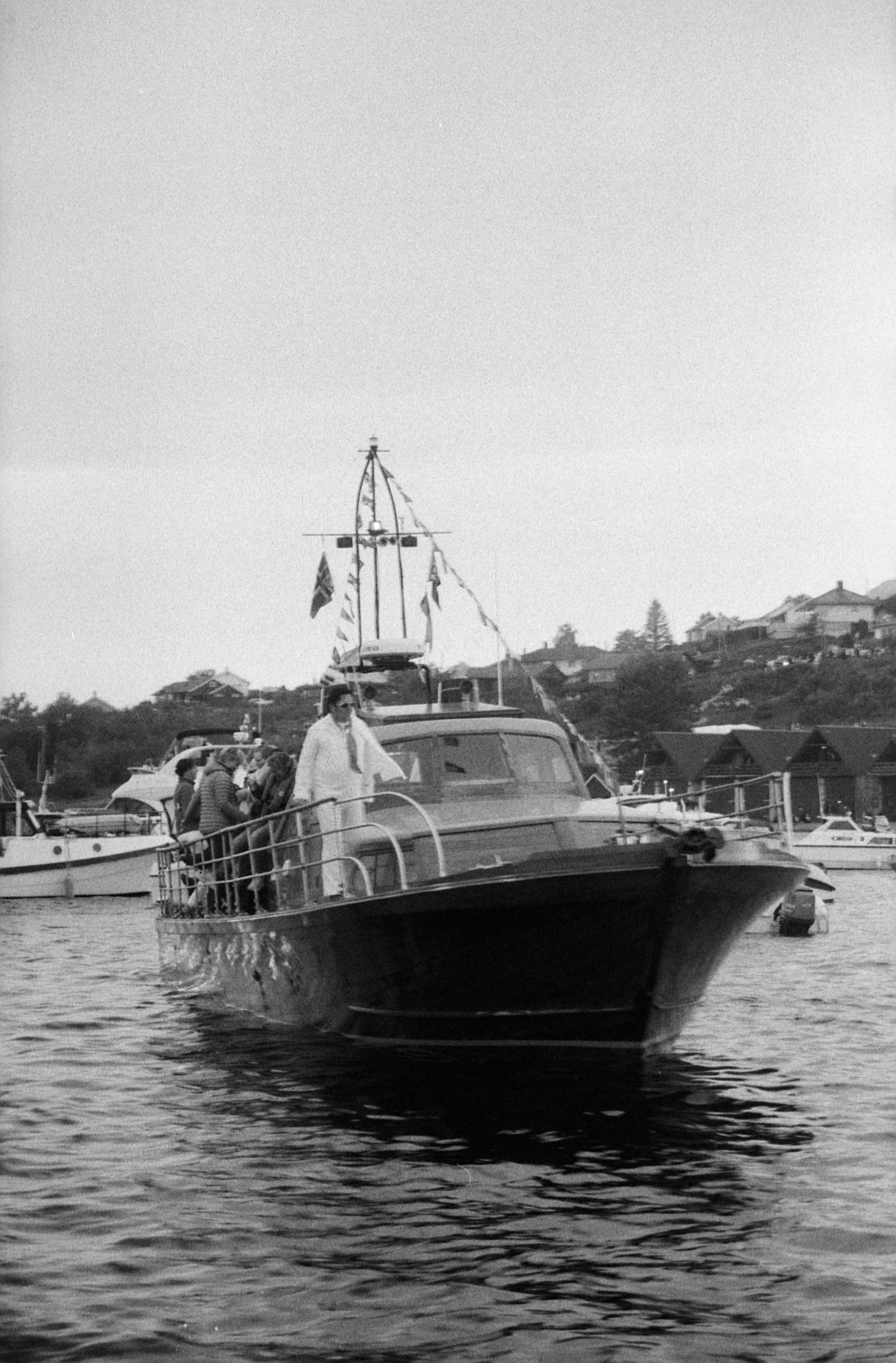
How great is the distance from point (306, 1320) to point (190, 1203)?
5.63ft

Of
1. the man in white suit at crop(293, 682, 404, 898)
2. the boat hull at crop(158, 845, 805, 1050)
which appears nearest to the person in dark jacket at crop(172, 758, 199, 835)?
the man in white suit at crop(293, 682, 404, 898)

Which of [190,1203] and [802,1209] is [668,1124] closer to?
[802,1209]

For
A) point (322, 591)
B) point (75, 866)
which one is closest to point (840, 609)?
point (75, 866)

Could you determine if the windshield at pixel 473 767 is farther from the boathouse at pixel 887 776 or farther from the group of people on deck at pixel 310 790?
the boathouse at pixel 887 776

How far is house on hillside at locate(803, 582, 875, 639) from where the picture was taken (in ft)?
547

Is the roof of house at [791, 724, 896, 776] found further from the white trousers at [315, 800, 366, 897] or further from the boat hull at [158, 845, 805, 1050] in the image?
the boat hull at [158, 845, 805, 1050]

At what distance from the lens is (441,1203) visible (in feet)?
23.6

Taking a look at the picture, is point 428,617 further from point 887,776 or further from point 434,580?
point 887,776

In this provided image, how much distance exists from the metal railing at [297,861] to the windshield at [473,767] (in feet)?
1.27

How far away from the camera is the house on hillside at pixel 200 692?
13162cm

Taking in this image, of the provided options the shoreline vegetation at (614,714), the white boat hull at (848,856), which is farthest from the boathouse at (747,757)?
the white boat hull at (848,856)

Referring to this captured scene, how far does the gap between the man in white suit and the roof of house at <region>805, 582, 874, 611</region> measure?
162 metres

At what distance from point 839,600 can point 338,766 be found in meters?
164

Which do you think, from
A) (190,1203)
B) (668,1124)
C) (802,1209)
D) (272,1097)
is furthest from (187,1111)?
(802,1209)
